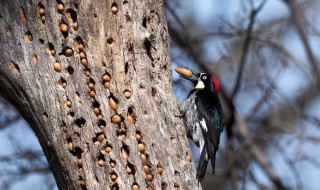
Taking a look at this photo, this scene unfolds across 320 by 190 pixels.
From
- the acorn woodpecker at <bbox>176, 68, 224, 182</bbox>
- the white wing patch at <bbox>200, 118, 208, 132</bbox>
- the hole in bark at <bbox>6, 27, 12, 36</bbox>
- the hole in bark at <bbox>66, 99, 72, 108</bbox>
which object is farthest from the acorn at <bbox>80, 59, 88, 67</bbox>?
the white wing patch at <bbox>200, 118, 208, 132</bbox>

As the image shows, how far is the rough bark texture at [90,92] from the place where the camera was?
380cm

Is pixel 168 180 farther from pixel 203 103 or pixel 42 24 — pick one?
pixel 203 103

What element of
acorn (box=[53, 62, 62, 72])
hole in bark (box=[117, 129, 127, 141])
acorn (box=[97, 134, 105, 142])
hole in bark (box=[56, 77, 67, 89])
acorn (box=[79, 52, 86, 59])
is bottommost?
acorn (box=[97, 134, 105, 142])

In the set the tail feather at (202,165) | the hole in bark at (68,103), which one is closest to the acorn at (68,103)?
the hole in bark at (68,103)

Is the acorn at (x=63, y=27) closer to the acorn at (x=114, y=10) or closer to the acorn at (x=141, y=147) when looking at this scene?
the acorn at (x=114, y=10)

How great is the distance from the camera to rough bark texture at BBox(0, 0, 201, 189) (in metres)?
3.80

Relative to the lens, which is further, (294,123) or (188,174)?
(294,123)

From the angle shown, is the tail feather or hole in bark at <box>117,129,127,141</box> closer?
hole in bark at <box>117,129,127,141</box>

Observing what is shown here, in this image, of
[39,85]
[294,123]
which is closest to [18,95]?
[39,85]

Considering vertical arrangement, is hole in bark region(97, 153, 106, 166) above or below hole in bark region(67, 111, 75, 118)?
below

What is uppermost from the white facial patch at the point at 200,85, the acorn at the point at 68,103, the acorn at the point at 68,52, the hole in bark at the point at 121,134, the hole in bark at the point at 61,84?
the white facial patch at the point at 200,85

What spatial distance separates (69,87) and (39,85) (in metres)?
0.18

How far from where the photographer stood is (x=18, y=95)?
396cm

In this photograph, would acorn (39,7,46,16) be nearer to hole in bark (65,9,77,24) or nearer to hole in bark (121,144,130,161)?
hole in bark (65,9,77,24)
